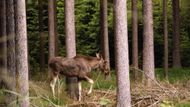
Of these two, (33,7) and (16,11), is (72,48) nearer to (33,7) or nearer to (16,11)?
(16,11)

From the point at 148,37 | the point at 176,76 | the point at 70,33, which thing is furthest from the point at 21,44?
the point at 176,76

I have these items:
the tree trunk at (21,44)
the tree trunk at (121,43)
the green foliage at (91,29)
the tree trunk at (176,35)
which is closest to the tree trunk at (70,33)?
the tree trunk at (121,43)

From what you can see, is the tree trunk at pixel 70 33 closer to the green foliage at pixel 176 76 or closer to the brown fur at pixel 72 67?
the brown fur at pixel 72 67

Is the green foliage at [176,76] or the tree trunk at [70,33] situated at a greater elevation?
the tree trunk at [70,33]

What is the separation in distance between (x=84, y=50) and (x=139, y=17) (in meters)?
7.58

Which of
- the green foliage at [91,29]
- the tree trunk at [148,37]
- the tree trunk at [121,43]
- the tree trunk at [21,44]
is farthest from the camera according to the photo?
the green foliage at [91,29]

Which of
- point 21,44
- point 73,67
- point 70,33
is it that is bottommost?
point 73,67

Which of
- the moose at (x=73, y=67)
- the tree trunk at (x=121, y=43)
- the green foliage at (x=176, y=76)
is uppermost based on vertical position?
the tree trunk at (x=121, y=43)

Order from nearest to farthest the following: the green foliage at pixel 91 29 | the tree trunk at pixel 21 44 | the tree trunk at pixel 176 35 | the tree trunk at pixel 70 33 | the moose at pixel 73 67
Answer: the tree trunk at pixel 21 44, the tree trunk at pixel 70 33, the moose at pixel 73 67, the tree trunk at pixel 176 35, the green foliage at pixel 91 29

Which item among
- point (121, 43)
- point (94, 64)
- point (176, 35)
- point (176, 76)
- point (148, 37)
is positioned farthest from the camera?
point (176, 35)

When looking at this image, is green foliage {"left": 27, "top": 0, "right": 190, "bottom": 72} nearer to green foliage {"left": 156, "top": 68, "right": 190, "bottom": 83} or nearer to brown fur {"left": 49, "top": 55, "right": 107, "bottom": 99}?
green foliage {"left": 156, "top": 68, "right": 190, "bottom": 83}

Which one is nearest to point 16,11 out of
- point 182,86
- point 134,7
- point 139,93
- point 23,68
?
point 23,68

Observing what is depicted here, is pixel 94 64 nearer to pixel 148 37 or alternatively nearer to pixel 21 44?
pixel 148 37

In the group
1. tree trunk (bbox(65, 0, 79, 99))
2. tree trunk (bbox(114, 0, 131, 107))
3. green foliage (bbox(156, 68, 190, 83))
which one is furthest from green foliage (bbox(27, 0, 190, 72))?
tree trunk (bbox(114, 0, 131, 107))
